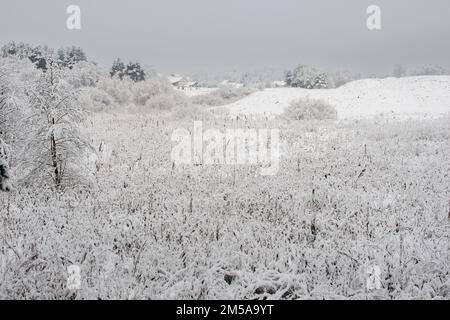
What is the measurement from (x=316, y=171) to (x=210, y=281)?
18.8ft

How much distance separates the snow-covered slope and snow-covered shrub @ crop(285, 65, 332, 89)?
1491cm

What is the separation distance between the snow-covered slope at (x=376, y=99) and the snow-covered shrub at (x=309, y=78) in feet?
48.9

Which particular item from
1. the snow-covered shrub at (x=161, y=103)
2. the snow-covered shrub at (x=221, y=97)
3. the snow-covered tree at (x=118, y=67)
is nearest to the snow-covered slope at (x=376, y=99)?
the snow-covered shrub at (x=161, y=103)

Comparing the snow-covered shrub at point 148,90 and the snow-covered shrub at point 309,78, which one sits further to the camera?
the snow-covered shrub at point 309,78

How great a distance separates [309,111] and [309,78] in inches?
1280

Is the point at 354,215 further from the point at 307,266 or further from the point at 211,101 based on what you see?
the point at 211,101

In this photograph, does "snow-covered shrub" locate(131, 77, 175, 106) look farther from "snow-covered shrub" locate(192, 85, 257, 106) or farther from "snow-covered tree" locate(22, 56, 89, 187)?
"snow-covered tree" locate(22, 56, 89, 187)

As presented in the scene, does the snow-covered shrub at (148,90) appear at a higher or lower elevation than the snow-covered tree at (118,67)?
lower

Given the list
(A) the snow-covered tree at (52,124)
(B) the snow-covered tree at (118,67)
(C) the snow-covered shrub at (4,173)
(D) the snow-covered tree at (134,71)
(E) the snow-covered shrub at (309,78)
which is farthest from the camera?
(E) the snow-covered shrub at (309,78)

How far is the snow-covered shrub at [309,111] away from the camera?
22.8 metres

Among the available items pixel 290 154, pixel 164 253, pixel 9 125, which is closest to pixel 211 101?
pixel 290 154

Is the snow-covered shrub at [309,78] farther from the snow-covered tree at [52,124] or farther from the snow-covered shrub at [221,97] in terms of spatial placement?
the snow-covered tree at [52,124]

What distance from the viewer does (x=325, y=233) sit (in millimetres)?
5652

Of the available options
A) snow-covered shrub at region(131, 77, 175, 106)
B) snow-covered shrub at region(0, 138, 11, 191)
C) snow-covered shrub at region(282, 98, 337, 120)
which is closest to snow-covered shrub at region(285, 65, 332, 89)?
snow-covered shrub at region(131, 77, 175, 106)
